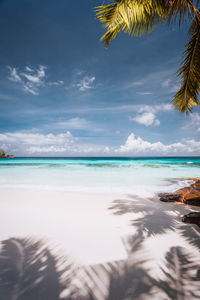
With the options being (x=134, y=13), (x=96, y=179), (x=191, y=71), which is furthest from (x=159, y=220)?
(x=96, y=179)

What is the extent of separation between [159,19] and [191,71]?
5.20 feet

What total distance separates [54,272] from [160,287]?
1247mm

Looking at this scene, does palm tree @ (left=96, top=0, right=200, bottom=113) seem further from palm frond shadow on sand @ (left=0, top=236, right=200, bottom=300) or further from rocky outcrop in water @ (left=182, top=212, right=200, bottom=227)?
palm frond shadow on sand @ (left=0, top=236, right=200, bottom=300)

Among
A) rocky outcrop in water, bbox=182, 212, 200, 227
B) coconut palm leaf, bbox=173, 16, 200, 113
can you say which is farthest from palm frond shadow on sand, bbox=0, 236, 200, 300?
coconut palm leaf, bbox=173, 16, 200, 113

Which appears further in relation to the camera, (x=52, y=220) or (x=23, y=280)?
(x=52, y=220)

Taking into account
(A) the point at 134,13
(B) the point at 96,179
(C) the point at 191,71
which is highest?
(A) the point at 134,13

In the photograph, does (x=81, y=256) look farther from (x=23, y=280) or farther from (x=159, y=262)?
(x=159, y=262)

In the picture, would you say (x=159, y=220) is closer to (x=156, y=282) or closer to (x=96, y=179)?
(x=156, y=282)

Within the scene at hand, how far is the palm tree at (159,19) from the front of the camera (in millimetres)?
2748

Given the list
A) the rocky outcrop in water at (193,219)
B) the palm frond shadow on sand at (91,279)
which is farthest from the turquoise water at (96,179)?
the palm frond shadow on sand at (91,279)

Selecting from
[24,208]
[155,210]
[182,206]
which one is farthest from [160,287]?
[24,208]

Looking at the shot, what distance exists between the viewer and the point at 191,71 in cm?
344

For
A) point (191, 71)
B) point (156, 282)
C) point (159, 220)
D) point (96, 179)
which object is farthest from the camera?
point (96, 179)

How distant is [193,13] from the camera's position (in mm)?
2801
